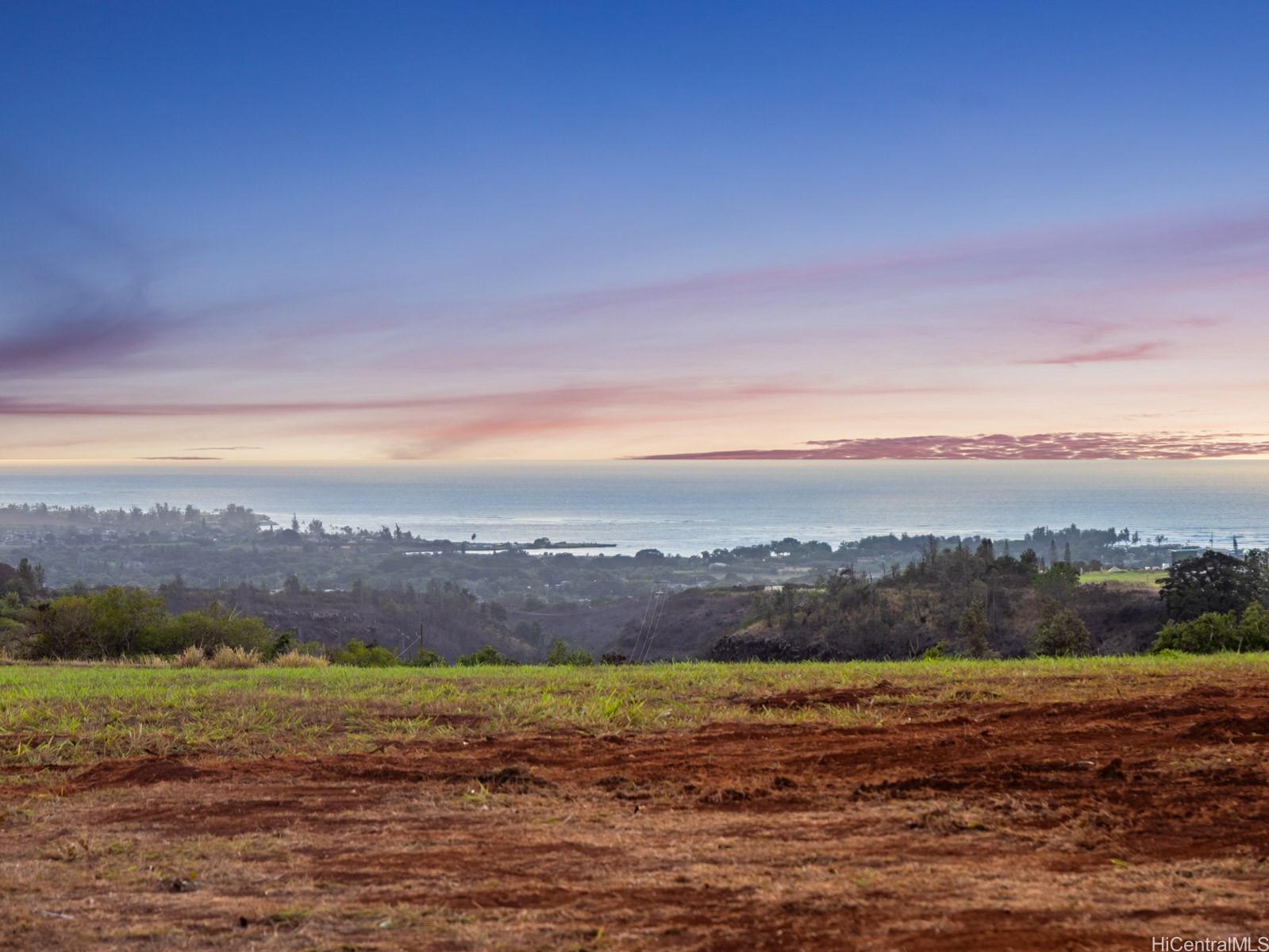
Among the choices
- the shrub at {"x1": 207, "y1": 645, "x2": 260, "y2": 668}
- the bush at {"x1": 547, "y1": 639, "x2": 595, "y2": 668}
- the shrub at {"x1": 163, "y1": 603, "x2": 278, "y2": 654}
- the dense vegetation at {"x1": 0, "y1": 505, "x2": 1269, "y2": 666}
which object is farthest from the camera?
the shrub at {"x1": 163, "y1": 603, "x2": 278, "y2": 654}

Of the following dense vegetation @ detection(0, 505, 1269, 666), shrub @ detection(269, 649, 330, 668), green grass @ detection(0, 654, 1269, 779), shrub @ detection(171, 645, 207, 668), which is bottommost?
dense vegetation @ detection(0, 505, 1269, 666)

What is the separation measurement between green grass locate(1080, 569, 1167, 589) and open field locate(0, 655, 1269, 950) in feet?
142

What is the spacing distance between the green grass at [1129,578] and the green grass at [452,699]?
39.7m

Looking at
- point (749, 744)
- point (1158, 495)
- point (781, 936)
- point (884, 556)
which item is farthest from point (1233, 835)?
point (1158, 495)

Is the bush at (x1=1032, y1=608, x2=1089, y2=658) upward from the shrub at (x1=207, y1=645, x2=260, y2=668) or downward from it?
downward

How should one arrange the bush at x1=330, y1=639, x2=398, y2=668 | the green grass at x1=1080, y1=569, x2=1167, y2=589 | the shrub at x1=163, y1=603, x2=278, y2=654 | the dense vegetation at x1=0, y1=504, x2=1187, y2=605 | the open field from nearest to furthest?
1. the open field
2. the bush at x1=330, y1=639, x2=398, y2=668
3. the shrub at x1=163, y1=603, x2=278, y2=654
4. the green grass at x1=1080, y1=569, x2=1167, y2=589
5. the dense vegetation at x1=0, y1=504, x2=1187, y2=605

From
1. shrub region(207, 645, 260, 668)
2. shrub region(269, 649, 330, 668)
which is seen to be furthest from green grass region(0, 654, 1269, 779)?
shrub region(269, 649, 330, 668)

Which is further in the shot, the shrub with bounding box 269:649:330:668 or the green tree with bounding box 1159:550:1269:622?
the green tree with bounding box 1159:550:1269:622

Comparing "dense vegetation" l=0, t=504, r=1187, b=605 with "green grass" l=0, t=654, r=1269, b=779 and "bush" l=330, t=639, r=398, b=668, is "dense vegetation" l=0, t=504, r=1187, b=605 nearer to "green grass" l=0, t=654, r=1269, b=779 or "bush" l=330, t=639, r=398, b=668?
"bush" l=330, t=639, r=398, b=668

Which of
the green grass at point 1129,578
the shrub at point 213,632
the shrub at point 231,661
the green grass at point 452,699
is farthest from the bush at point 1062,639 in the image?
the green grass at point 1129,578

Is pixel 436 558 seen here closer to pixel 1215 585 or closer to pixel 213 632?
pixel 213 632

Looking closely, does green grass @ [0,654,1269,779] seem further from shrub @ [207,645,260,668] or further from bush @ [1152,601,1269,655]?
bush @ [1152,601,1269,655]

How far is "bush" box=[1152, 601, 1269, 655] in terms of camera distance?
16.7 m

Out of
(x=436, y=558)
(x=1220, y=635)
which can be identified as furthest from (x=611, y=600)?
(x=1220, y=635)
